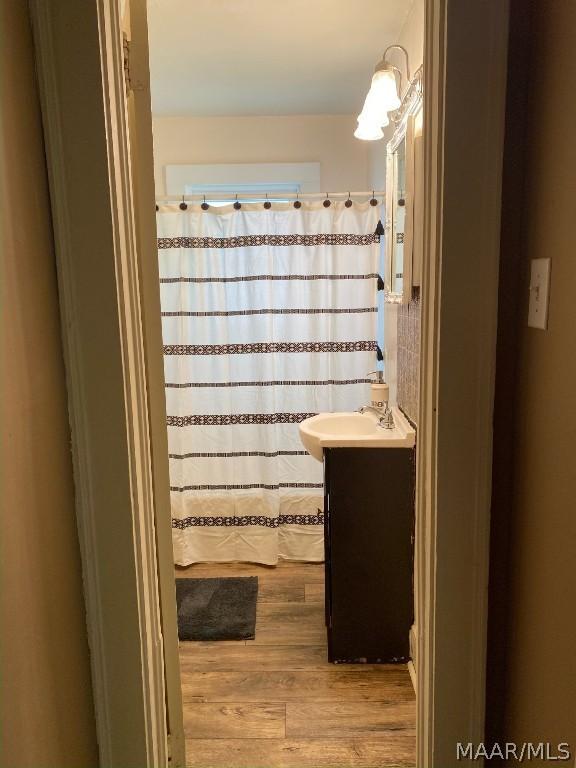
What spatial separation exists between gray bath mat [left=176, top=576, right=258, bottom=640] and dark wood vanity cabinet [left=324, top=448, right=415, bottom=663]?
46 cm

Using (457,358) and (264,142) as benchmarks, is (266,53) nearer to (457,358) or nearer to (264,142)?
(264,142)

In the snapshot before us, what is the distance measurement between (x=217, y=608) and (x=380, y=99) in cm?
228

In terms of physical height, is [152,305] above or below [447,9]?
below

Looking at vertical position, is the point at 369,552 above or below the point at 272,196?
below

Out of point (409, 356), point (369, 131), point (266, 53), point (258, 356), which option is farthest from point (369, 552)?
point (266, 53)

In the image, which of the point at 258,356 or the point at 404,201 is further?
the point at 258,356

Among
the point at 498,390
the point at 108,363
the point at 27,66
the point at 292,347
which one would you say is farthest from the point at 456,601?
the point at 292,347

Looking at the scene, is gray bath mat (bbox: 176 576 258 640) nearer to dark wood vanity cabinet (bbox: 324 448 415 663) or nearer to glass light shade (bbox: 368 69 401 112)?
dark wood vanity cabinet (bbox: 324 448 415 663)

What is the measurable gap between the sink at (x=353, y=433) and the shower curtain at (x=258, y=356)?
0.39m

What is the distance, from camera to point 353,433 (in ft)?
7.74

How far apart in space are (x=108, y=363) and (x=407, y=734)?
1.59m

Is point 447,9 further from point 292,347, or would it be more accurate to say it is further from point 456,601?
point 292,347

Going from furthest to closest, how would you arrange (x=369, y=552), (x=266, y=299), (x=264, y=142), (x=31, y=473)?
(x=264, y=142) < (x=266, y=299) < (x=369, y=552) < (x=31, y=473)

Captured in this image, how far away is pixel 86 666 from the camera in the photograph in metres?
1.11
